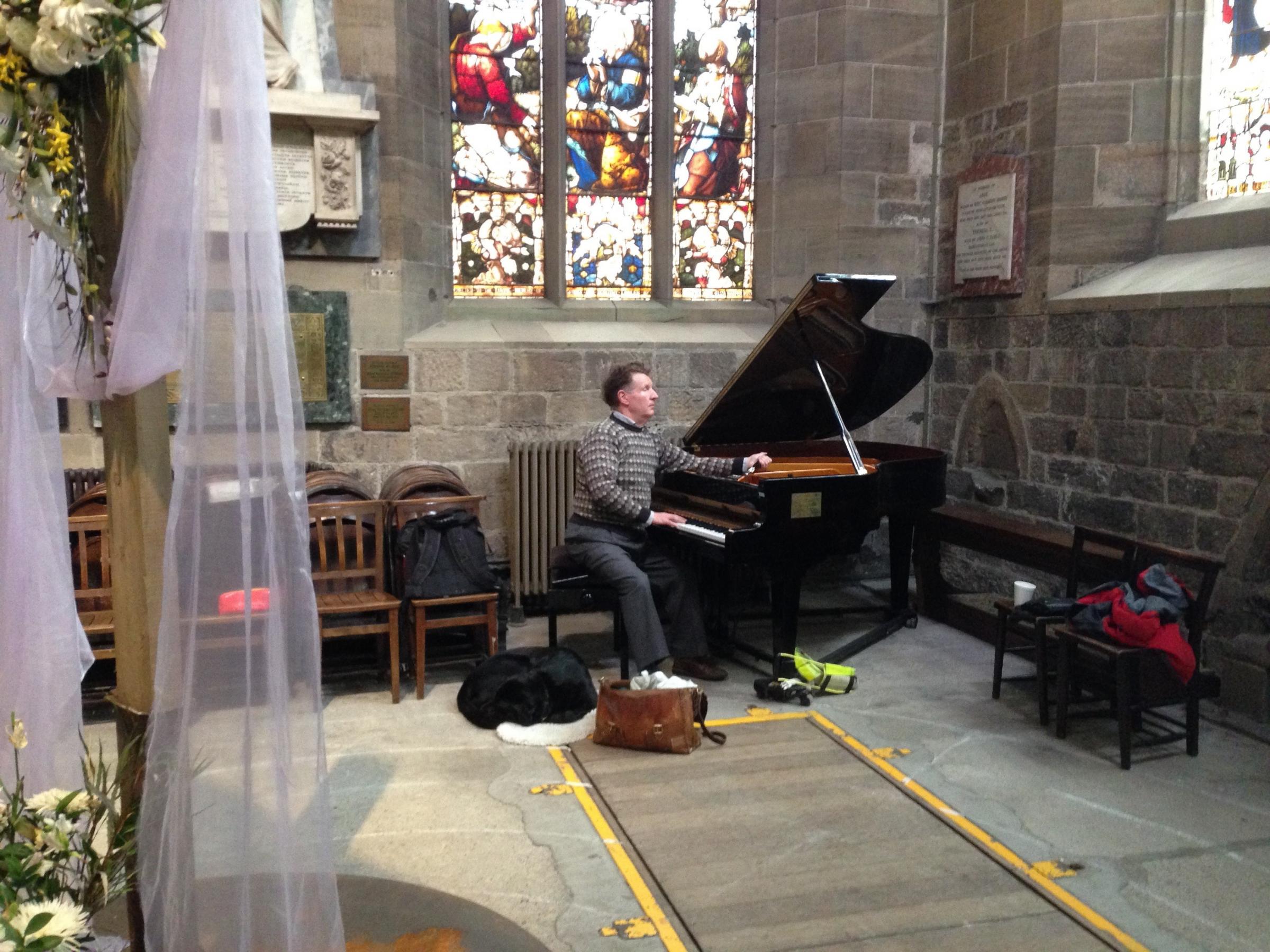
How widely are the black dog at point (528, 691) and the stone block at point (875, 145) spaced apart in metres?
3.43

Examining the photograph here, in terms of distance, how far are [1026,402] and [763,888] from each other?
141 inches

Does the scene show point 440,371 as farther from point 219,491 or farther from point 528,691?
point 219,491

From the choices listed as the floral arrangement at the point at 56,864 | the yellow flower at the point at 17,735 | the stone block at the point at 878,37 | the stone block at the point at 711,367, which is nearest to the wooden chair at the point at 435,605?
the stone block at the point at 711,367

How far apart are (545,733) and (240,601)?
2551 millimetres

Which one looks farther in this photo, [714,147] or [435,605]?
[714,147]

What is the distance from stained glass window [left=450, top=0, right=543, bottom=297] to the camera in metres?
6.08

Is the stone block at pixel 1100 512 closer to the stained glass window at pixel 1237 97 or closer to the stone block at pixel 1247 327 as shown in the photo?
the stone block at pixel 1247 327

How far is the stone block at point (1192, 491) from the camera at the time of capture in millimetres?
4648

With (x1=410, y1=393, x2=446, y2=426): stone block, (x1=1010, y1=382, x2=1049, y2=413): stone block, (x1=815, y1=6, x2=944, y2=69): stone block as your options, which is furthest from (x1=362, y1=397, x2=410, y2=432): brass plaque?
(x1=1010, y1=382, x2=1049, y2=413): stone block

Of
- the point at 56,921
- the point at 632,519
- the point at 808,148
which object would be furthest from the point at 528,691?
the point at 808,148

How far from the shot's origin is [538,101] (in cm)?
625

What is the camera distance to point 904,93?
6.27m

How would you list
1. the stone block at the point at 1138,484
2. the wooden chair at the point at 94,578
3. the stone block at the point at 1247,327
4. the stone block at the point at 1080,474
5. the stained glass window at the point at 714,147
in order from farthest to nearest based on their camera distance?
1. the stained glass window at the point at 714,147
2. the stone block at the point at 1080,474
3. the stone block at the point at 1138,484
4. the stone block at the point at 1247,327
5. the wooden chair at the point at 94,578

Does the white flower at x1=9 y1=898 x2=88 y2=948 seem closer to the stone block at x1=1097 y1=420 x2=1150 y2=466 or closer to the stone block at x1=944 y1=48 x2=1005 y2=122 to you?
the stone block at x1=1097 y1=420 x2=1150 y2=466
